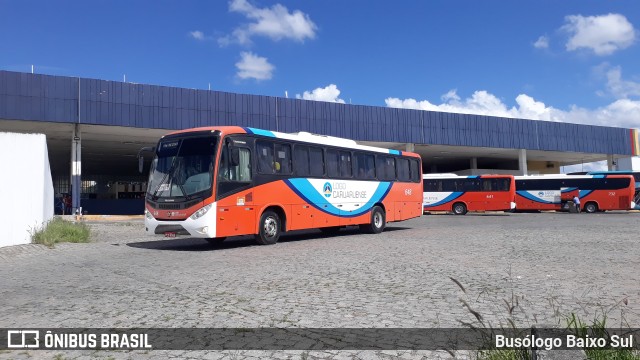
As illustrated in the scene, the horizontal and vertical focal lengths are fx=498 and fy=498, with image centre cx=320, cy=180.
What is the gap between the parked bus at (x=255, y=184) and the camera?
12.3 meters

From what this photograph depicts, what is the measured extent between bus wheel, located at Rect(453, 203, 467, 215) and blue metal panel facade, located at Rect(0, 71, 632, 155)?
686 centimetres

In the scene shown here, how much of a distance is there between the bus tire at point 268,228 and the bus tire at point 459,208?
23.9 metres

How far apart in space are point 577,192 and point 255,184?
102ft

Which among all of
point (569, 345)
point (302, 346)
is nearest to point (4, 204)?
point (302, 346)

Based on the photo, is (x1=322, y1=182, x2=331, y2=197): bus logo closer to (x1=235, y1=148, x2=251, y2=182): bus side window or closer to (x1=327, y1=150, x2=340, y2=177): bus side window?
(x1=327, y1=150, x2=340, y2=177): bus side window

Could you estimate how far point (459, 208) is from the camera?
35562 millimetres

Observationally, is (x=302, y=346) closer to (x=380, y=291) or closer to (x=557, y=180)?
(x=380, y=291)

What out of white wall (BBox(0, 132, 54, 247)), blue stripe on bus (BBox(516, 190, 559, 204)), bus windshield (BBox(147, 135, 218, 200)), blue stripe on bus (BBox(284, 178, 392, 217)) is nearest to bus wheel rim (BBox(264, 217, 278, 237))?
blue stripe on bus (BBox(284, 178, 392, 217))

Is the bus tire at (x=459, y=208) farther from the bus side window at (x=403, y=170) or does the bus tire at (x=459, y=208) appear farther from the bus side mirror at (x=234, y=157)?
the bus side mirror at (x=234, y=157)

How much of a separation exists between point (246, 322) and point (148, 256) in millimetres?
7079

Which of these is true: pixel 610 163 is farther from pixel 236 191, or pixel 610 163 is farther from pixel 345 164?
pixel 236 191

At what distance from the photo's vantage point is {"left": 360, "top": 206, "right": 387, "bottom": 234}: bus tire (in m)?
18.0

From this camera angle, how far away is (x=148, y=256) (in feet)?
37.8

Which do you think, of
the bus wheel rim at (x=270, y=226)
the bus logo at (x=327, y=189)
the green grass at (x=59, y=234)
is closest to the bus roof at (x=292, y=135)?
the bus logo at (x=327, y=189)
